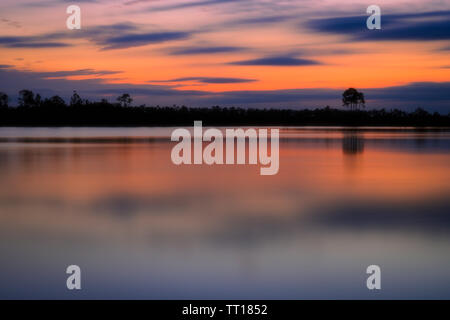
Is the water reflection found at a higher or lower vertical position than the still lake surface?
higher

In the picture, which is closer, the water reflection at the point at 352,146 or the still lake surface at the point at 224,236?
the still lake surface at the point at 224,236

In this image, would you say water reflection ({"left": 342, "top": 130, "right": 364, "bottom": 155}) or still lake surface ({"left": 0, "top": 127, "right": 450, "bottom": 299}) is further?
water reflection ({"left": 342, "top": 130, "right": 364, "bottom": 155})

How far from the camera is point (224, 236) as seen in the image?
8.38 metres

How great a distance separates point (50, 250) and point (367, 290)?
4.11m

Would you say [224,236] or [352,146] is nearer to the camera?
[224,236]

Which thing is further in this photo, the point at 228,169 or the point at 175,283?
the point at 228,169

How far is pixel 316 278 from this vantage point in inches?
244

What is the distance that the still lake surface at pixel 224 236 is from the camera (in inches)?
236

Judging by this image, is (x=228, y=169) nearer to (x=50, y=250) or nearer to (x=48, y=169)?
(x=48, y=169)

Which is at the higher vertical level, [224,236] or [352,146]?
[352,146]

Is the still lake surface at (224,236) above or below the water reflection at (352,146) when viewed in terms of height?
below

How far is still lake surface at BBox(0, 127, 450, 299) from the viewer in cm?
599
